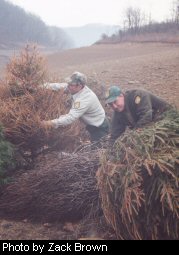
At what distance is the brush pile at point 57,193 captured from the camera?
5.09 m

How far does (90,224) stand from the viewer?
4816 mm

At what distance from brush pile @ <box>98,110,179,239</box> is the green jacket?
0.48 m

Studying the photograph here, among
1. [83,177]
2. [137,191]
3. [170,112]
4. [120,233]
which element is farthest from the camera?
[83,177]

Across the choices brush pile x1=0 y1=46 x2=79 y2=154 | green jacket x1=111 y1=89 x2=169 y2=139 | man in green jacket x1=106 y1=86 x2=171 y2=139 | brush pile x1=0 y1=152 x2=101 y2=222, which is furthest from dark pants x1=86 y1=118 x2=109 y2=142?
man in green jacket x1=106 y1=86 x2=171 y2=139

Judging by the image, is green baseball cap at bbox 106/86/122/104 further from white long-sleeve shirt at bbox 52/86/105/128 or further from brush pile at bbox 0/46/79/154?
brush pile at bbox 0/46/79/154

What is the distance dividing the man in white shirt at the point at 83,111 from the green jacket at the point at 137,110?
81cm

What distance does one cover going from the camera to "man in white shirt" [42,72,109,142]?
5.90 metres

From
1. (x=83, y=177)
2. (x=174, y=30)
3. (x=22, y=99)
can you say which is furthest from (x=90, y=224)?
(x=174, y=30)

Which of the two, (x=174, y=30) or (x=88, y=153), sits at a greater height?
(x=174, y=30)

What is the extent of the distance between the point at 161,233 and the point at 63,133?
255 centimetres

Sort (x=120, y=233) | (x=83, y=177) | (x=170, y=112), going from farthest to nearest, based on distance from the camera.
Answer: (x=83, y=177) → (x=170, y=112) → (x=120, y=233)

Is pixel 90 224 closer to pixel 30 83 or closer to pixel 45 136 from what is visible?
pixel 45 136

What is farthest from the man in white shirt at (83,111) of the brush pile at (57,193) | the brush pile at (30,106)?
the brush pile at (57,193)

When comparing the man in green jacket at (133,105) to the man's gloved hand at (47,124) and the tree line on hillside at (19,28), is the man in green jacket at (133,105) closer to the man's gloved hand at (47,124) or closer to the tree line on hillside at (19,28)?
the man's gloved hand at (47,124)
